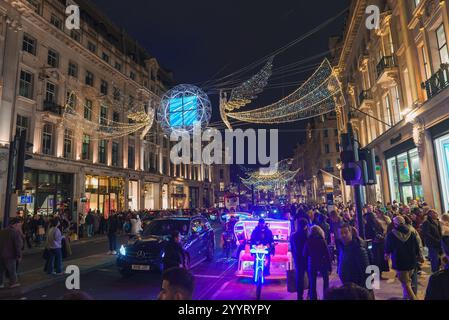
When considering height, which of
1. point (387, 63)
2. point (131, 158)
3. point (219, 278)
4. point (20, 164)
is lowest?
point (219, 278)

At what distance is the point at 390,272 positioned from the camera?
9328mm

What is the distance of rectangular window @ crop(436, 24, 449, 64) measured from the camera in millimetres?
13212

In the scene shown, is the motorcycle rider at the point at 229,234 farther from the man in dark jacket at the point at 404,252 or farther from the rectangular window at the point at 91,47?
the rectangular window at the point at 91,47

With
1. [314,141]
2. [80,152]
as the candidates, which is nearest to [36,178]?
[80,152]

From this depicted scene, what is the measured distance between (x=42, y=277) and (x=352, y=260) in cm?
909

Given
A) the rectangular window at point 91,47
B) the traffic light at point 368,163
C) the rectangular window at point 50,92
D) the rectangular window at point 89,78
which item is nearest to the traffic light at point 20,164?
the traffic light at point 368,163

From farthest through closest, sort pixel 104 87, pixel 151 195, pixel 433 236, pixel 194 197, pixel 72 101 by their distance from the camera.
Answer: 1. pixel 194 197
2. pixel 151 195
3. pixel 104 87
4. pixel 72 101
5. pixel 433 236

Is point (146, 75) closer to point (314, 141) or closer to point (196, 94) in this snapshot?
point (196, 94)

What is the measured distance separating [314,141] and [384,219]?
2451 inches

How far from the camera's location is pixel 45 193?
24.7 metres

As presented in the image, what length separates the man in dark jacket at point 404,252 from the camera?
6324 mm

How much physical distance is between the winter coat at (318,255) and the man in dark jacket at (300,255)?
20 centimetres

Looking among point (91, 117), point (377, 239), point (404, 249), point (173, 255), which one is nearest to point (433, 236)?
point (377, 239)

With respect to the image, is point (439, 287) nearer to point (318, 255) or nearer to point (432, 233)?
point (318, 255)
